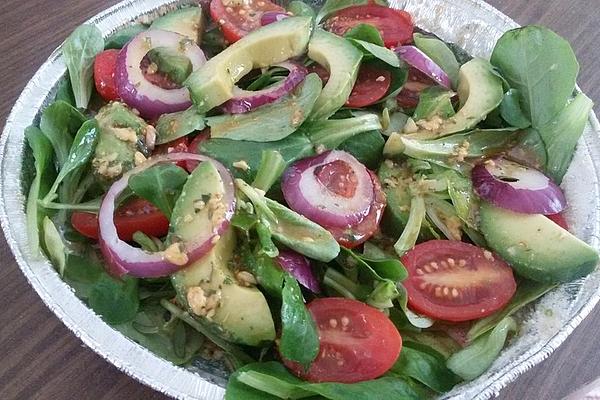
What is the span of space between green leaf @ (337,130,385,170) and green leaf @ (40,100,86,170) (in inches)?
15.0

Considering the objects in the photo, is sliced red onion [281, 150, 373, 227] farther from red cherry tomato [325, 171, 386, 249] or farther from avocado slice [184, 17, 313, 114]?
avocado slice [184, 17, 313, 114]

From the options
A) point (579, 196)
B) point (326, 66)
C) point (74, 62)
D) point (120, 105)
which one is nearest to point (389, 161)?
point (326, 66)

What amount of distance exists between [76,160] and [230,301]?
0.97 ft

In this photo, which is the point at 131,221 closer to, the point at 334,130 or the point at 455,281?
the point at 334,130

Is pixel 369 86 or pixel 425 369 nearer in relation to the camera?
pixel 425 369

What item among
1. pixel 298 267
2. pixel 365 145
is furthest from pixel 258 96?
pixel 298 267

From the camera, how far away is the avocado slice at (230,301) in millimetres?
809

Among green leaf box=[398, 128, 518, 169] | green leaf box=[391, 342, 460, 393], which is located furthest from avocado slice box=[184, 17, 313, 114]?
green leaf box=[391, 342, 460, 393]

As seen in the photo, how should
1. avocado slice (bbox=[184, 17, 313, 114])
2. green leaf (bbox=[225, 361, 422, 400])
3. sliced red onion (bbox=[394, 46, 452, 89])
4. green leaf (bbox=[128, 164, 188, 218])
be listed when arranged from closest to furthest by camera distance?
green leaf (bbox=[225, 361, 422, 400])
green leaf (bbox=[128, 164, 188, 218])
avocado slice (bbox=[184, 17, 313, 114])
sliced red onion (bbox=[394, 46, 452, 89])

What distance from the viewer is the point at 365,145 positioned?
101 centimetres

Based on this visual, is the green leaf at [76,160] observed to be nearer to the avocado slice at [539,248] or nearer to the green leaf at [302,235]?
the green leaf at [302,235]

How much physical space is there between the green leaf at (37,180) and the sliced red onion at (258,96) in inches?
9.8

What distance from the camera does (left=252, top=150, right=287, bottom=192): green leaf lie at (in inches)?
35.4

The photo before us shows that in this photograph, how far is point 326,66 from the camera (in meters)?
1.05
